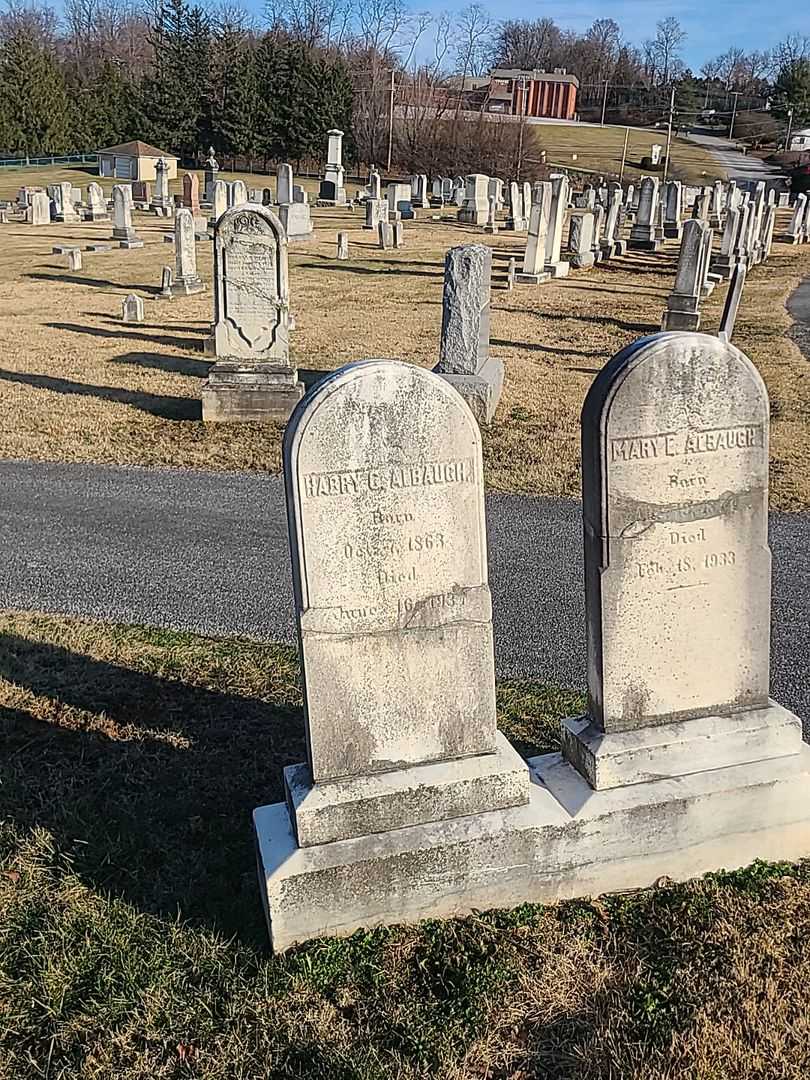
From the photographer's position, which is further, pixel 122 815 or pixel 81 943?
pixel 122 815

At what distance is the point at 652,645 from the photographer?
351cm

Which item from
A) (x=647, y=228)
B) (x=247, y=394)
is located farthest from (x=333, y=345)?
(x=647, y=228)

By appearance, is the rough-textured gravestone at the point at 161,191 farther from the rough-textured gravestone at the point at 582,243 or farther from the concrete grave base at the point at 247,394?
the concrete grave base at the point at 247,394

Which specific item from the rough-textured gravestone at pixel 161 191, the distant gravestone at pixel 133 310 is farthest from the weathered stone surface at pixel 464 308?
the rough-textured gravestone at pixel 161 191

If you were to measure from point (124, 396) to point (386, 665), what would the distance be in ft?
28.9

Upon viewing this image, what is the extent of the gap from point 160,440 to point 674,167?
63.8 meters

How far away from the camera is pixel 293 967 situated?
3.04 metres

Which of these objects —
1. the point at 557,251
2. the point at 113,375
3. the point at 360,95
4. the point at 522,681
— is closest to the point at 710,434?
the point at 522,681

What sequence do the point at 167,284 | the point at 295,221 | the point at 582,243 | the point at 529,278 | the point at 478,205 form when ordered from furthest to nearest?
the point at 478,205 < the point at 295,221 < the point at 582,243 < the point at 529,278 < the point at 167,284

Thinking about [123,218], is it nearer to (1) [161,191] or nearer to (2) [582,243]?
(1) [161,191]

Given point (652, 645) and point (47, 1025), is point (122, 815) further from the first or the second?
point (652, 645)

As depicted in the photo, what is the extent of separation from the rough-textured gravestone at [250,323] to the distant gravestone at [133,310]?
19.8 ft

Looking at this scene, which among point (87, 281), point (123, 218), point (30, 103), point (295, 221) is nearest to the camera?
point (87, 281)

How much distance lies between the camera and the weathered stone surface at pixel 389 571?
2992mm
